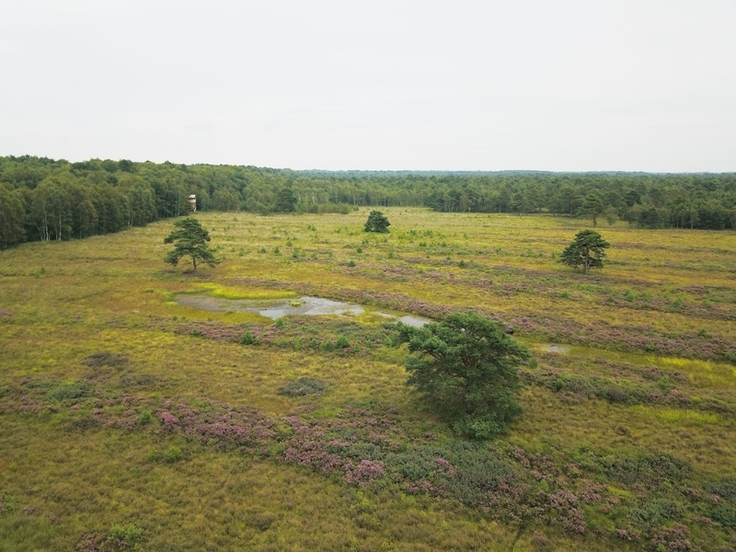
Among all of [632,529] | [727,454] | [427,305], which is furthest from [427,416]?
[427,305]

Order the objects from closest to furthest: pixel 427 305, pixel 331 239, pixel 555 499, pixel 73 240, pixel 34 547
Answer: pixel 34 547 → pixel 555 499 → pixel 427 305 → pixel 73 240 → pixel 331 239

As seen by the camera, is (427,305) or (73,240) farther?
(73,240)

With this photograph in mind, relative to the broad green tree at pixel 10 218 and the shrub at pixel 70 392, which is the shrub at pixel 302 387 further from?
the broad green tree at pixel 10 218

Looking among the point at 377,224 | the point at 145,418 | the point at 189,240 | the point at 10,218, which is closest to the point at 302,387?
the point at 145,418

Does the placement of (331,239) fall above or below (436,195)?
below

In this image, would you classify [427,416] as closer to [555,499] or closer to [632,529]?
[555,499]

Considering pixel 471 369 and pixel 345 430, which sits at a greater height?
pixel 471 369

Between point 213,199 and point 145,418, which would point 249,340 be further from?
point 213,199

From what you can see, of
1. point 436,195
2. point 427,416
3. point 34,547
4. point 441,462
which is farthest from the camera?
point 436,195
